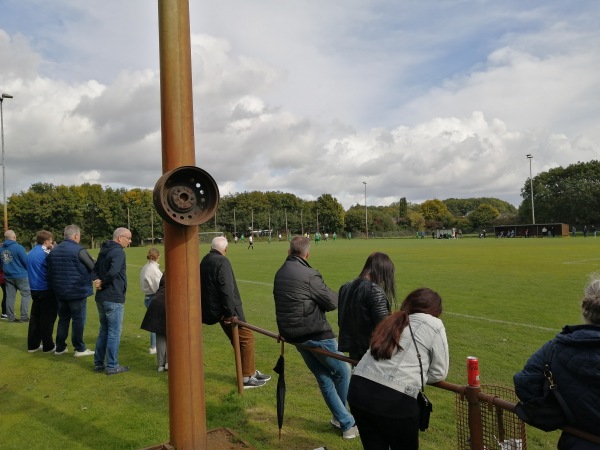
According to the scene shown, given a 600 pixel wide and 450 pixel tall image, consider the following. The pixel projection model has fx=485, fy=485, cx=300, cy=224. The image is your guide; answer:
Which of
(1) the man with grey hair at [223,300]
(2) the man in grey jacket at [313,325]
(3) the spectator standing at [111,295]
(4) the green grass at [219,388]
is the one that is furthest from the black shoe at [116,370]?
(2) the man in grey jacket at [313,325]

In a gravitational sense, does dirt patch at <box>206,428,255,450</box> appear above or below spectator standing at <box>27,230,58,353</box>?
below

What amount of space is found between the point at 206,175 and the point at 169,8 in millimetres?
1245

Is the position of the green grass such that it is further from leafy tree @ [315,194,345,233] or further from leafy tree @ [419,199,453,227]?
leafy tree @ [419,199,453,227]

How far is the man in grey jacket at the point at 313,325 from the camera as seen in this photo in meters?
4.65

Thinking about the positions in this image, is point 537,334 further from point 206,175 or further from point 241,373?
point 206,175

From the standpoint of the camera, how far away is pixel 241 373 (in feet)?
19.1

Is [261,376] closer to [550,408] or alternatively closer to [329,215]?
[550,408]

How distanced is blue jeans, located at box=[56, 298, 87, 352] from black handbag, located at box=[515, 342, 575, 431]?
693 cm

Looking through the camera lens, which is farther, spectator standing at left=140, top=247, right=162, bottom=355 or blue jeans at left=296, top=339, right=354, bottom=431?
spectator standing at left=140, top=247, right=162, bottom=355

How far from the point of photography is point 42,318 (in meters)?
8.27

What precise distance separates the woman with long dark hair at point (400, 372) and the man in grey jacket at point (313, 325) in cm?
165

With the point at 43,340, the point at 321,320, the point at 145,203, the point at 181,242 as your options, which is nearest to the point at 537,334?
the point at 321,320

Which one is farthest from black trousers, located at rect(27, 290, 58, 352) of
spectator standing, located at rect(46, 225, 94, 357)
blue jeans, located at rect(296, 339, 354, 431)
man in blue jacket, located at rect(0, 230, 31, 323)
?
blue jeans, located at rect(296, 339, 354, 431)

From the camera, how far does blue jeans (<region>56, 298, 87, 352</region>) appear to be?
7.52 m
